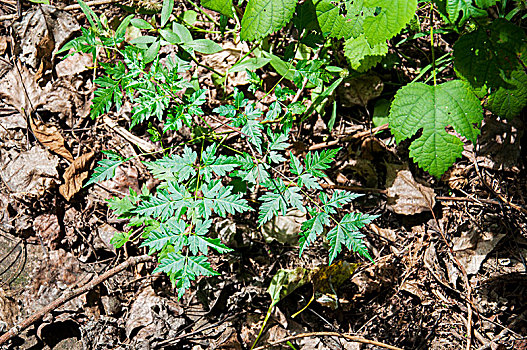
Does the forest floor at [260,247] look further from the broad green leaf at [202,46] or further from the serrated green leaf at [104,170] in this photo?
the serrated green leaf at [104,170]

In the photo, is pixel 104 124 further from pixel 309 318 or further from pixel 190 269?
pixel 309 318

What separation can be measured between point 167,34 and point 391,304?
6.45 feet

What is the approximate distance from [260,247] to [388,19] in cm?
141

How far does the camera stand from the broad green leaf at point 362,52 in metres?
2.14

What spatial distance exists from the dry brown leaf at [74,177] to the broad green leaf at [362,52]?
1.66 meters

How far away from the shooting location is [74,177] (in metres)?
2.44

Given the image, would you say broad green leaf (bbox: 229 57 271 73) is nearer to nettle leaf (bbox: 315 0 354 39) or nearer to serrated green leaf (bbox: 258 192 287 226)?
nettle leaf (bbox: 315 0 354 39)

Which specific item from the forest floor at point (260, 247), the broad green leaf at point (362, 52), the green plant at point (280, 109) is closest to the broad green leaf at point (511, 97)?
the green plant at point (280, 109)

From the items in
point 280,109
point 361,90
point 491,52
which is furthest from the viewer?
point 361,90

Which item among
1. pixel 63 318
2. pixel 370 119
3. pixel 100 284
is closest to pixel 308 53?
pixel 370 119

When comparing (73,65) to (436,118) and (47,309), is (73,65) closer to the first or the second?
(47,309)

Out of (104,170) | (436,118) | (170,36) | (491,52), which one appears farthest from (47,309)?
(491,52)

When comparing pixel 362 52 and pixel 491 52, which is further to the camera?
pixel 362 52

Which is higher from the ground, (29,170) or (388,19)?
(388,19)
